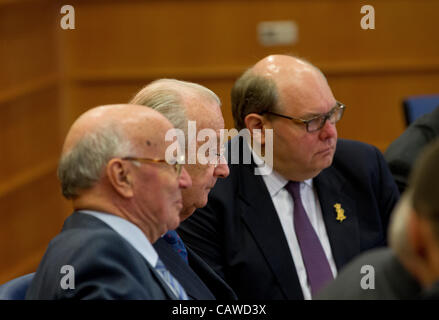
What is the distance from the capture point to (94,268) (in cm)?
143

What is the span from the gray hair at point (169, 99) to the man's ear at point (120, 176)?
413 mm

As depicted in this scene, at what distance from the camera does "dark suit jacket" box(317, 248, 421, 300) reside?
3.84 ft

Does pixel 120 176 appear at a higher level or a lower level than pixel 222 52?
lower

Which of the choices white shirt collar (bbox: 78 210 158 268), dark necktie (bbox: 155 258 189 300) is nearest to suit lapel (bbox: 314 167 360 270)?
dark necktie (bbox: 155 258 189 300)

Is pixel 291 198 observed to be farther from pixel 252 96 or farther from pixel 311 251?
pixel 252 96

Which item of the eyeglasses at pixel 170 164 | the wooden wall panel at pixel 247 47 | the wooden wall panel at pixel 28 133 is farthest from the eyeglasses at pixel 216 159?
the wooden wall panel at pixel 247 47

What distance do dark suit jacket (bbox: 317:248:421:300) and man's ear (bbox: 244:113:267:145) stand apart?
1.20 meters

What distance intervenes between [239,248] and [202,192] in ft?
0.94

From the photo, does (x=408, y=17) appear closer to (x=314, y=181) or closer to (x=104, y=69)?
(x=104, y=69)

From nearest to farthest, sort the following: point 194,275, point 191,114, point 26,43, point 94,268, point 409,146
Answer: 1. point 94,268
2. point 194,275
3. point 191,114
4. point 409,146
5. point 26,43

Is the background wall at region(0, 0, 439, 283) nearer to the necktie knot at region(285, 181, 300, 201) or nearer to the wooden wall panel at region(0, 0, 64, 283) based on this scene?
the wooden wall panel at region(0, 0, 64, 283)

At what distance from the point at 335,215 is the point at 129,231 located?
0.96 m

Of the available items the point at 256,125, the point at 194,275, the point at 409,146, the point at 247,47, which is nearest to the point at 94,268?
the point at 194,275
